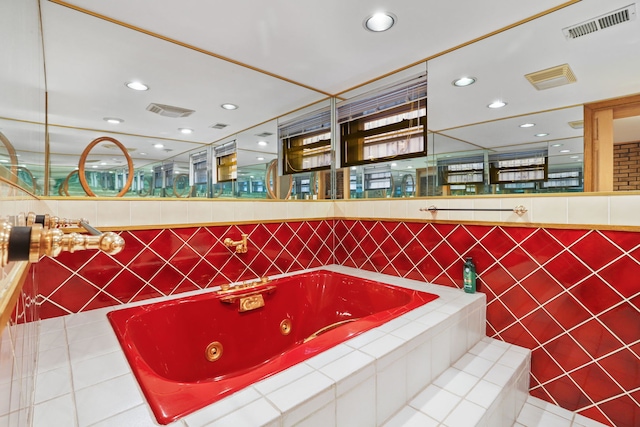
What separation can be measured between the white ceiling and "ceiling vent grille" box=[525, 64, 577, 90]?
3cm

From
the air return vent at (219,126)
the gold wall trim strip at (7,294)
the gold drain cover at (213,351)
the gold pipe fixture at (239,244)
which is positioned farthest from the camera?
the air return vent at (219,126)

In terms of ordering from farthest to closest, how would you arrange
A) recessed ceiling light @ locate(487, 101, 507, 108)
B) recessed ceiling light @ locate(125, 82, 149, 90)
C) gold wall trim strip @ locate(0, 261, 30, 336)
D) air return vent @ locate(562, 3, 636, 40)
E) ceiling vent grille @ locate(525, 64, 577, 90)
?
recessed ceiling light @ locate(125, 82, 149, 90) → recessed ceiling light @ locate(487, 101, 507, 108) → ceiling vent grille @ locate(525, 64, 577, 90) → air return vent @ locate(562, 3, 636, 40) → gold wall trim strip @ locate(0, 261, 30, 336)

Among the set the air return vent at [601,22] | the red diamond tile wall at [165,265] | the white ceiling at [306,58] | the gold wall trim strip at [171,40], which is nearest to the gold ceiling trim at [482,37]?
the white ceiling at [306,58]

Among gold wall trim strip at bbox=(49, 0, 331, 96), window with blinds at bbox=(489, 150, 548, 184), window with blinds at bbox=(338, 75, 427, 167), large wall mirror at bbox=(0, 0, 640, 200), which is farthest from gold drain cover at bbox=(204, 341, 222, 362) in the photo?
window with blinds at bbox=(489, 150, 548, 184)

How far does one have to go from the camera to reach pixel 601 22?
59.0 inches

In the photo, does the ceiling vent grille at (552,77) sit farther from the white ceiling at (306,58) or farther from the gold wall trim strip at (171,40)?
the gold wall trim strip at (171,40)

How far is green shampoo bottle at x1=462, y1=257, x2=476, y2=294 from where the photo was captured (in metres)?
1.95

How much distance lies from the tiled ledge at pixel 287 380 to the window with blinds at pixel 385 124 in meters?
1.28

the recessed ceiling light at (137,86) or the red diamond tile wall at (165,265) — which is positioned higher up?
the recessed ceiling light at (137,86)

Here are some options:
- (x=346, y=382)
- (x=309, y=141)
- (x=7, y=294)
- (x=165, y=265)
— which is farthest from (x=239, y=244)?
(x=7, y=294)

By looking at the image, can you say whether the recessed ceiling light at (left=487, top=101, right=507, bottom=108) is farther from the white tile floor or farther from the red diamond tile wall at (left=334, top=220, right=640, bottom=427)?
the white tile floor

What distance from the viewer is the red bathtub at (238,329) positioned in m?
0.98

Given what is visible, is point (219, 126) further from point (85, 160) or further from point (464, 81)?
point (464, 81)

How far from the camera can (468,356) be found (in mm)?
1686
